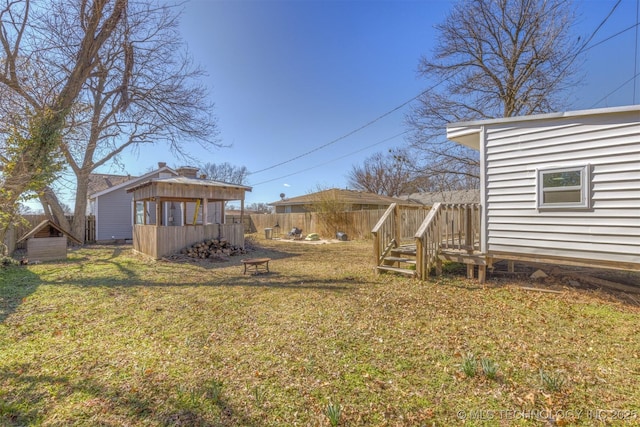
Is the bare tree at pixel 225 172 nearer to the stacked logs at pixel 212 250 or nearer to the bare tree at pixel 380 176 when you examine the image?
the bare tree at pixel 380 176

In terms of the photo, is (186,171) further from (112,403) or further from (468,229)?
(112,403)

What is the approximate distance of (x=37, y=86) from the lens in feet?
21.0

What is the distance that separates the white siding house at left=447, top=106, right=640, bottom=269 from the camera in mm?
4641

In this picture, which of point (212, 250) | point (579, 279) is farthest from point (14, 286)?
point (579, 279)

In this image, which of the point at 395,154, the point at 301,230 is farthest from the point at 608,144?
the point at 395,154

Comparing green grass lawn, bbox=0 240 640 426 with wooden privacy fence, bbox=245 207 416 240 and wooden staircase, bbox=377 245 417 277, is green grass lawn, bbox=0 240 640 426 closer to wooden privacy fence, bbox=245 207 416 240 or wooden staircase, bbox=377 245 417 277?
wooden staircase, bbox=377 245 417 277

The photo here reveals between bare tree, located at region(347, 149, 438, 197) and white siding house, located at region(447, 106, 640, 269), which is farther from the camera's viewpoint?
bare tree, located at region(347, 149, 438, 197)

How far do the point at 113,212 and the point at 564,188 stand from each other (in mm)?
18939

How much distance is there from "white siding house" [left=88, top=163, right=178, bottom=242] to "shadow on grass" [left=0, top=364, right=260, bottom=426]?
1486 centimetres

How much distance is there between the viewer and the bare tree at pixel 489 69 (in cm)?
1114

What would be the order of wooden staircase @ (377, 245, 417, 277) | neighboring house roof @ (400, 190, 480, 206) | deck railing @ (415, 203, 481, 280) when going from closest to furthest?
1. deck railing @ (415, 203, 481, 280)
2. wooden staircase @ (377, 245, 417, 277)
3. neighboring house roof @ (400, 190, 480, 206)

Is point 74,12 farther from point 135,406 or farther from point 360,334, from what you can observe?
point 360,334

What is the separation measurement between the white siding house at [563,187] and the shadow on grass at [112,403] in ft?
19.8

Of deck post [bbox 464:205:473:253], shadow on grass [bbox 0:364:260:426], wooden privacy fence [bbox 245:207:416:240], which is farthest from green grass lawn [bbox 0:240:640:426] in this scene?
wooden privacy fence [bbox 245:207:416:240]
